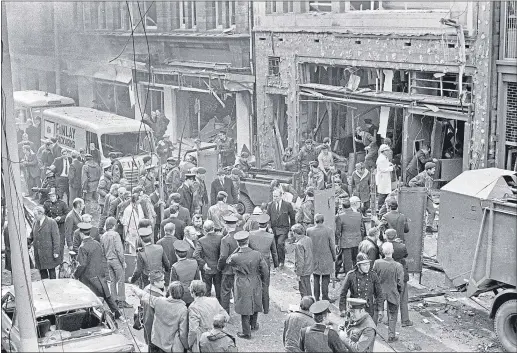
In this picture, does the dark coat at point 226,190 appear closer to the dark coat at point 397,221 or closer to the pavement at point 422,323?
the pavement at point 422,323

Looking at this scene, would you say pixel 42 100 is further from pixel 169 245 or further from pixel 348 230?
pixel 348 230

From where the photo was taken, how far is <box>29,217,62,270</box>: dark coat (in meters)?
13.5

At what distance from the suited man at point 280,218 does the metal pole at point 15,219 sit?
6.26m

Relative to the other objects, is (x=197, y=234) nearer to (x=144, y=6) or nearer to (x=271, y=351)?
(x=271, y=351)

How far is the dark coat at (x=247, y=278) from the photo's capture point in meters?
11.7

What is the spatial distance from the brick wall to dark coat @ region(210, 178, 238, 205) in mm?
6234

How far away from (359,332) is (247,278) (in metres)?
2.94

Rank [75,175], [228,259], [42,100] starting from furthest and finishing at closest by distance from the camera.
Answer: [42,100], [75,175], [228,259]

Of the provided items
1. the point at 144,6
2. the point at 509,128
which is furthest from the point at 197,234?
the point at 144,6

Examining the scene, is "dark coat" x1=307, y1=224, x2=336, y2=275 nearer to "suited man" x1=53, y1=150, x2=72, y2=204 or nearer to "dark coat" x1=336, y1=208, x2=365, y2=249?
"dark coat" x1=336, y1=208, x2=365, y2=249

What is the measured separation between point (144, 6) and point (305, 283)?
70.5ft

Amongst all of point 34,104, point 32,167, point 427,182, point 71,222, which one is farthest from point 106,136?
point 427,182

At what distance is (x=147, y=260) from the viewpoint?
1184 cm

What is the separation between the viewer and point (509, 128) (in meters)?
17.6
